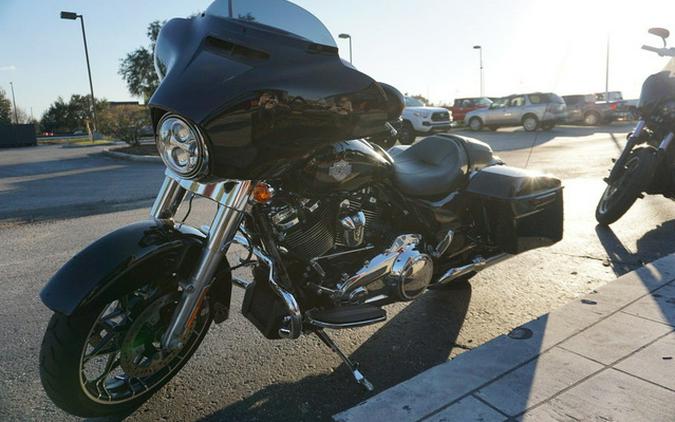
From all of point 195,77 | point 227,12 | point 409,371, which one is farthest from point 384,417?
point 227,12

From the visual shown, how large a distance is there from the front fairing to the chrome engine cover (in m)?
0.71

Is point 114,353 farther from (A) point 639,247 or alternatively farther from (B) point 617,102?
(B) point 617,102

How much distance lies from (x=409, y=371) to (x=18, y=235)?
4.93m

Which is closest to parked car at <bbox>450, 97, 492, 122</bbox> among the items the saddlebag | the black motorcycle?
the black motorcycle

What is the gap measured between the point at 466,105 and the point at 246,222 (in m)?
28.8

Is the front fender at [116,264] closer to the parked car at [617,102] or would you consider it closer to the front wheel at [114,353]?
the front wheel at [114,353]

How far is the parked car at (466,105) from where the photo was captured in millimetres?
29188

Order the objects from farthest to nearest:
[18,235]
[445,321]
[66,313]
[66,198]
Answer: [66,198], [18,235], [445,321], [66,313]

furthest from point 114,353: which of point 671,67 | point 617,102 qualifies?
point 617,102

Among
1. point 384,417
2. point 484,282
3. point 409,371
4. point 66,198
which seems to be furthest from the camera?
point 66,198

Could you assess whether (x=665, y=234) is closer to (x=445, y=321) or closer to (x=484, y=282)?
(x=484, y=282)

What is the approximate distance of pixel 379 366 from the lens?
113 inches

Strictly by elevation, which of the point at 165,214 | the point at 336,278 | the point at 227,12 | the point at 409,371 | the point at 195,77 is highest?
the point at 227,12

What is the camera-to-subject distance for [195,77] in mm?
2064
